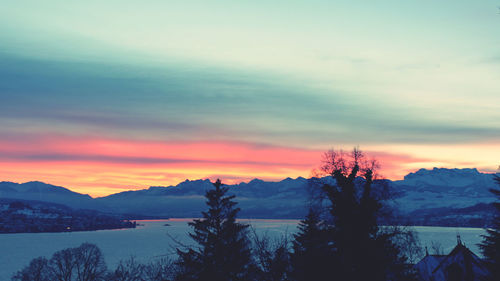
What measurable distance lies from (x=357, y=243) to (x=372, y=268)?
3.30ft

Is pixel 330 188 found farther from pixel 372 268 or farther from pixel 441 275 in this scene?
pixel 441 275

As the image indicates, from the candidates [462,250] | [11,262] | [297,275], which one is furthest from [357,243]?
[11,262]

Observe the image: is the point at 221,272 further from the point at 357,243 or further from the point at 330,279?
the point at 357,243

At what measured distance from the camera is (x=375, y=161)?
3619 centimetres

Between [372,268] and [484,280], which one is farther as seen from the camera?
[484,280]

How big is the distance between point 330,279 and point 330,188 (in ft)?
10.8

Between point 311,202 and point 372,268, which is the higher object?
point 311,202

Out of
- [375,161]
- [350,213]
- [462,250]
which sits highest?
[375,161]

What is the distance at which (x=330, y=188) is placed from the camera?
675 inches

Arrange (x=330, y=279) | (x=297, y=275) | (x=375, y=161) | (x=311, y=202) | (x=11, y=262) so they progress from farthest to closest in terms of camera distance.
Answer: (x=11, y=262) → (x=375, y=161) → (x=311, y=202) → (x=297, y=275) → (x=330, y=279)

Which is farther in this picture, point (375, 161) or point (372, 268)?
point (375, 161)

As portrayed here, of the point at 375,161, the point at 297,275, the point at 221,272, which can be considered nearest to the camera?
A: the point at 221,272

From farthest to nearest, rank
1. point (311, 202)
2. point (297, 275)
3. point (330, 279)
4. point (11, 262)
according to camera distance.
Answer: point (11, 262), point (311, 202), point (297, 275), point (330, 279)

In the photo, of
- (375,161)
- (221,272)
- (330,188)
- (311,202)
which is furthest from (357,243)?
(375,161)
